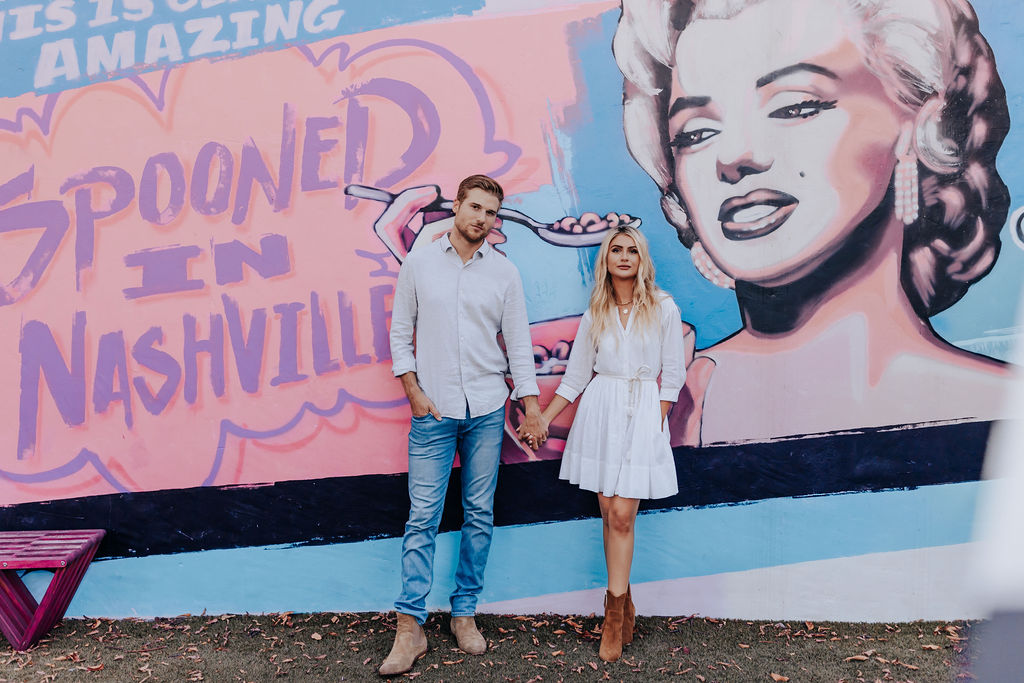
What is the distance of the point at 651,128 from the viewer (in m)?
3.59

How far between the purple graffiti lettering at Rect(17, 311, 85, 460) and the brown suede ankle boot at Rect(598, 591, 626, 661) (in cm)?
290

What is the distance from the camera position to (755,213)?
357 centimetres

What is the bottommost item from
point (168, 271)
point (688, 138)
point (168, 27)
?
point (168, 271)

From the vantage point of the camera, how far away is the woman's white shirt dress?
3.18m

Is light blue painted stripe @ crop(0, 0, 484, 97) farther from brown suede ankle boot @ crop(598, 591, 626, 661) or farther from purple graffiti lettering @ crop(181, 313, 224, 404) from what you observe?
brown suede ankle boot @ crop(598, 591, 626, 661)

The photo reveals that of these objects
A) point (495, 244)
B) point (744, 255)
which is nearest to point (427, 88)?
point (495, 244)

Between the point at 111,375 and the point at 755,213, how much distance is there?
346 cm

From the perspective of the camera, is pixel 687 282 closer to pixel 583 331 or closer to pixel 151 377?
pixel 583 331

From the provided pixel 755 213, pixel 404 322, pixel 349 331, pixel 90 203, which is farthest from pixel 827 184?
Answer: pixel 90 203

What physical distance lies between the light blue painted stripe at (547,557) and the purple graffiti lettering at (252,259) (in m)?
1.46

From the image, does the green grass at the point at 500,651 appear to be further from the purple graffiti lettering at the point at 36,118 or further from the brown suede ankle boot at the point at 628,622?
the purple graffiti lettering at the point at 36,118

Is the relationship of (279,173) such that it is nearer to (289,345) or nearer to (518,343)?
(289,345)

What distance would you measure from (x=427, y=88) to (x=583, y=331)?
1.51m

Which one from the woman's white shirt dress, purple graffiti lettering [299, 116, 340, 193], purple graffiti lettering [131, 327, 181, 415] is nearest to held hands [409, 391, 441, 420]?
the woman's white shirt dress
